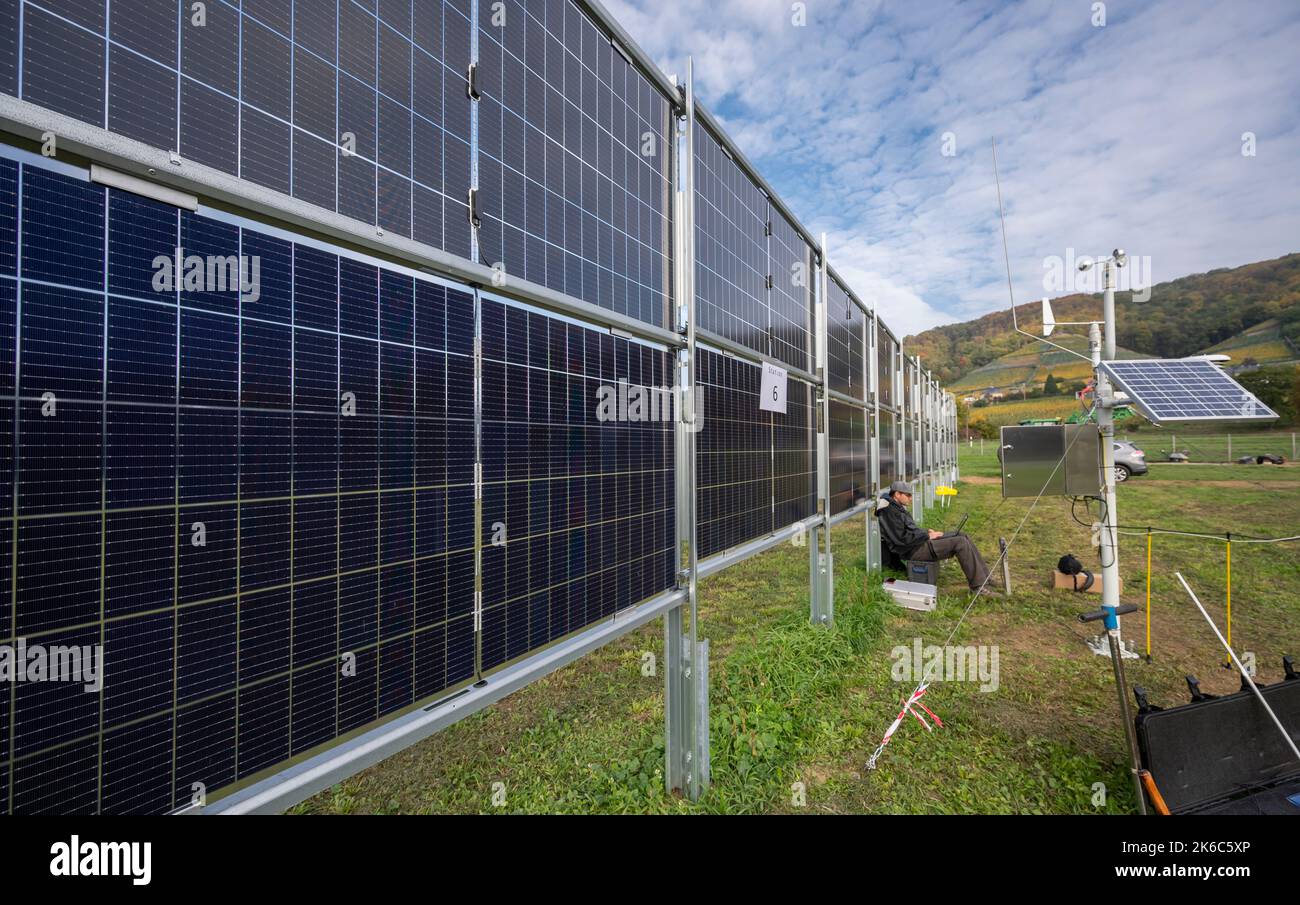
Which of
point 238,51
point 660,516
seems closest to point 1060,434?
point 660,516

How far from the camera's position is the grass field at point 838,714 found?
2.99m

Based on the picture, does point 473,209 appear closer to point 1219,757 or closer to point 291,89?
point 291,89

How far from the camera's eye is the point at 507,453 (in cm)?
197

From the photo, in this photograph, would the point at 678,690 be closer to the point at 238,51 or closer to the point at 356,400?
the point at 356,400

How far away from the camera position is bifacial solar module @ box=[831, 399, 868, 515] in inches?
237

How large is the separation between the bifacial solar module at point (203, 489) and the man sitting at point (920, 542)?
6496 millimetres

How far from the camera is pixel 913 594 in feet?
20.5

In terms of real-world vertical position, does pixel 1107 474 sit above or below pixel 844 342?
below
